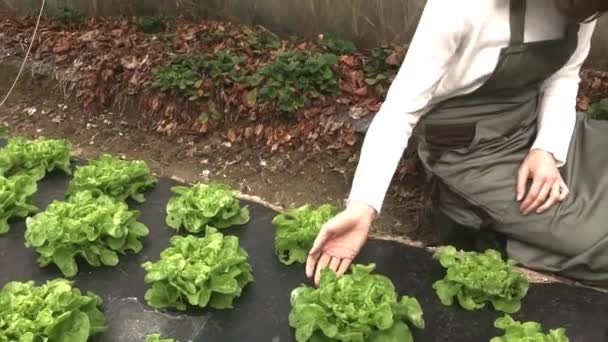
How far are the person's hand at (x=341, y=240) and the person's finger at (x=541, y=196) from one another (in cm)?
81

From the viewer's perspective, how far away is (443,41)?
2.72m

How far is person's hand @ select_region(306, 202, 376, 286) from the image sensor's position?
2.54m

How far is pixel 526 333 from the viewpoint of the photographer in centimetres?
241

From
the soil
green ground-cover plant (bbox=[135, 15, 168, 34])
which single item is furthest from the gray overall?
green ground-cover plant (bbox=[135, 15, 168, 34])

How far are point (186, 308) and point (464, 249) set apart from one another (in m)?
1.49

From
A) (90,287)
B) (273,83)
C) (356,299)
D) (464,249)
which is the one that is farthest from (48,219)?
(273,83)

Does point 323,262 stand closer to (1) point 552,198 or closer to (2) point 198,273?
(2) point 198,273

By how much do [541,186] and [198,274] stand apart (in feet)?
4.97

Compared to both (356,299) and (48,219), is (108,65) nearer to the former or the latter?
(48,219)

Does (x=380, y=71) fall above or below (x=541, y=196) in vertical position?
below

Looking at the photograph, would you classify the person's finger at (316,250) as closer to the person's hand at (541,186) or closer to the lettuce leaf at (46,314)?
the lettuce leaf at (46,314)

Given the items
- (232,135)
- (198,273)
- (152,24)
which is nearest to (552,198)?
(198,273)

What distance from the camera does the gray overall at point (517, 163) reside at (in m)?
2.94

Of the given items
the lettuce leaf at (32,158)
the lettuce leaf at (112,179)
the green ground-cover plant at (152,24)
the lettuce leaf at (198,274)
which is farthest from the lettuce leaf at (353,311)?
the green ground-cover plant at (152,24)
